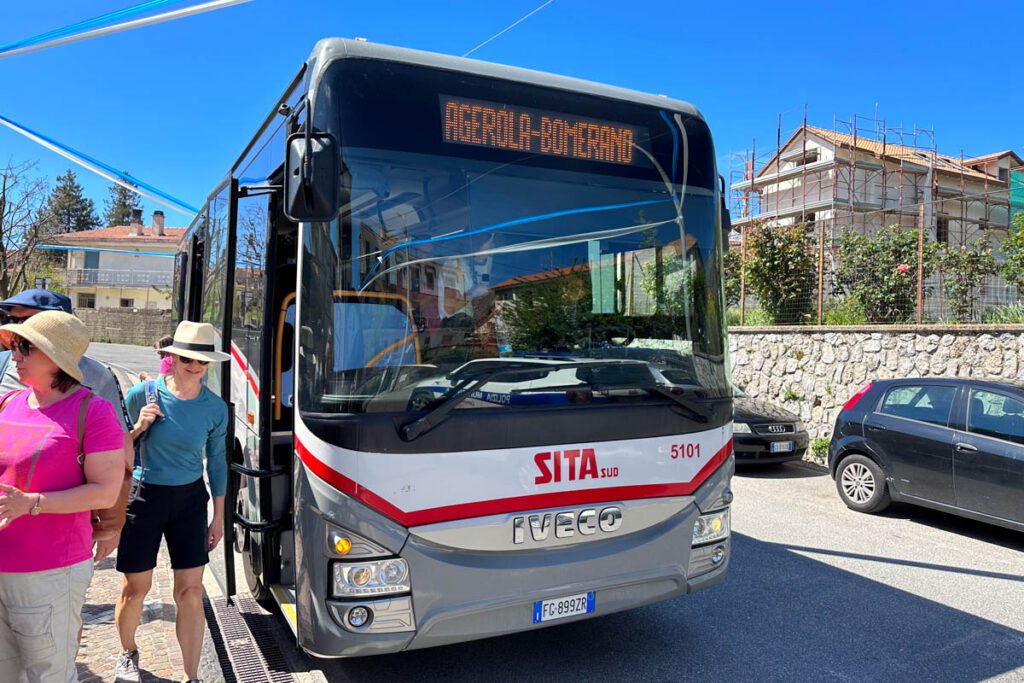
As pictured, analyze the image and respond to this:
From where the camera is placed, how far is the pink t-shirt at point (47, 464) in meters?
2.60

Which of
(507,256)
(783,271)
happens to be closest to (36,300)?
(507,256)

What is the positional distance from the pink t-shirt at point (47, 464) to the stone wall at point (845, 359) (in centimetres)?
1102

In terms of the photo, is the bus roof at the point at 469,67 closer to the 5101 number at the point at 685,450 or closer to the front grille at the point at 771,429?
the 5101 number at the point at 685,450

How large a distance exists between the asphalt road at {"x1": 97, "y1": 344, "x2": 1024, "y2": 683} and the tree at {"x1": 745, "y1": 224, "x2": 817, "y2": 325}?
7.35 metres

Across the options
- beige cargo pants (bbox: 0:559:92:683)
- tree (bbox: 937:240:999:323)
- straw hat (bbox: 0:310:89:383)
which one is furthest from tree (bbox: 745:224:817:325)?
beige cargo pants (bbox: 0:559:92:683)

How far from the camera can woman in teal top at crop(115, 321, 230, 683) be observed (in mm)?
3604

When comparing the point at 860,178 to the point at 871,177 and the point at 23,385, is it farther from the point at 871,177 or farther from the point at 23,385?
the point at 23,385

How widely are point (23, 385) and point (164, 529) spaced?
1.04m

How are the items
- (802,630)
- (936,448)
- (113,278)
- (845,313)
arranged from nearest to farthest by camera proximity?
1. (802,630)
2. (936,448)
3. (845,313)
4. (113,278)

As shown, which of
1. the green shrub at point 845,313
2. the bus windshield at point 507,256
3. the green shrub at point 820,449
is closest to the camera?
the bus windshield at point 507,256

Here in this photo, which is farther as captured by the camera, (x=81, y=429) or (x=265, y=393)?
(x=265, y=393)

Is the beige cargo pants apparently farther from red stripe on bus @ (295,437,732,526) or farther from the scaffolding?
the scaffolding

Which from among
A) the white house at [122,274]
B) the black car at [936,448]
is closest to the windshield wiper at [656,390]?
the black car at [936,448]

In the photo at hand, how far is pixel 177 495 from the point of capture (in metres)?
3.64
